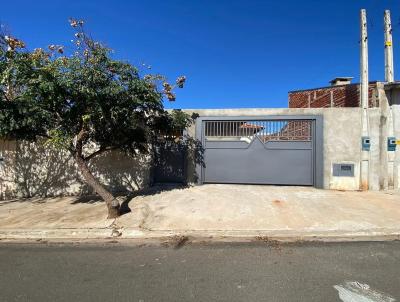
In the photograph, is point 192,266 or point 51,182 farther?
point 51,182

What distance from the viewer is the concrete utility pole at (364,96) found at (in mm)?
10203

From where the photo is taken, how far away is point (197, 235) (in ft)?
22.0

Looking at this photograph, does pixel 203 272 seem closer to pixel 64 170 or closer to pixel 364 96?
Answer: pixel 64 170

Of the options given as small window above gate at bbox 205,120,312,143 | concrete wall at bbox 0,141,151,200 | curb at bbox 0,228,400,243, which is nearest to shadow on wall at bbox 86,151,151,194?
concrete wall at bbox 0,141,151,200

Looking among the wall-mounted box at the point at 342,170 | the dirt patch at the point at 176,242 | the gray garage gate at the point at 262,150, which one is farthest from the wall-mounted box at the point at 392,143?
the dirt patch at the point at 176,242

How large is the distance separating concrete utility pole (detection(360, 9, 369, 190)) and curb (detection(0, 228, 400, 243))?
3837mm

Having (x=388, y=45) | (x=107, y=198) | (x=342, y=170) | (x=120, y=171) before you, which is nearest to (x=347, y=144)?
(x=342, y=170)

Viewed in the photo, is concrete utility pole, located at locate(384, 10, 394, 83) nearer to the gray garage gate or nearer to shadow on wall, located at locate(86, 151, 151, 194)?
the gray garage gate

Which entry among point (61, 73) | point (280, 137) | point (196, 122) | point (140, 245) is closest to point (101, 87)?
point (61, 73)

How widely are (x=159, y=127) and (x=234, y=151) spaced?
8.82 ft

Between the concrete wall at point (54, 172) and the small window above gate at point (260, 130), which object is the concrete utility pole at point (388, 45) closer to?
the small window above gate at point (260, 130)

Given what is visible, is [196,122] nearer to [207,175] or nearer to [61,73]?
[207,175]

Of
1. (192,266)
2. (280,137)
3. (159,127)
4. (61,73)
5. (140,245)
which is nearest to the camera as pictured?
(192,266)

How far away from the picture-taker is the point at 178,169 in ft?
35.8
